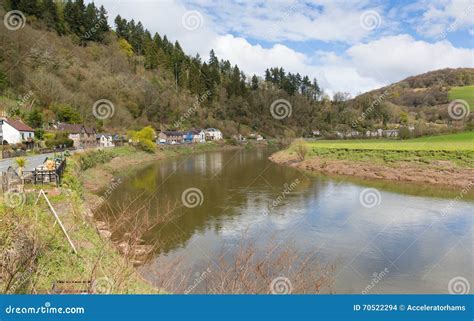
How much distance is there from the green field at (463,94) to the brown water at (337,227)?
8343 centimetres

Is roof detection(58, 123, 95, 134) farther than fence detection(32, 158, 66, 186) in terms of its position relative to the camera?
Yes

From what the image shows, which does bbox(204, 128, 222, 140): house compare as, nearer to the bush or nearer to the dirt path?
the bush

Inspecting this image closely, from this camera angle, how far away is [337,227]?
63.8ft

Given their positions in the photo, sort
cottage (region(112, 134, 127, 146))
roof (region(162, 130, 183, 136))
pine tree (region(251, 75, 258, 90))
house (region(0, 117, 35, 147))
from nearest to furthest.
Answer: house (region(0, 117, 35, 147)), cottage (region(112, 134, 127, 146)), roof (region(162, 130, 183, 136)), pine tree (region(251, 75, 258, 90))

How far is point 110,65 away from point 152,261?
89856 mm

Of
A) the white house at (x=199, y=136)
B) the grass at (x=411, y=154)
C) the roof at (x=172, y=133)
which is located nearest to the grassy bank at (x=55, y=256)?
the grass at (x=411, y=154)

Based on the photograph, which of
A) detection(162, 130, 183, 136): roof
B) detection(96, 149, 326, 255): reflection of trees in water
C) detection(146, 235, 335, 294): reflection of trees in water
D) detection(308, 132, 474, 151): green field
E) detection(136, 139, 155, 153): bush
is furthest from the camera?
detection(162, 130, 183, 136): roof

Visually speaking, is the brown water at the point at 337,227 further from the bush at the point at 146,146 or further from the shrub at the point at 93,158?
the bush at the point at 146,146

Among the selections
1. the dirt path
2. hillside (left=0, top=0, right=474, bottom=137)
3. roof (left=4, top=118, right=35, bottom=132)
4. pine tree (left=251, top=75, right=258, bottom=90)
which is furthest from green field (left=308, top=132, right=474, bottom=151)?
pine tree (left=251, top=75, right=258, bottom=90)

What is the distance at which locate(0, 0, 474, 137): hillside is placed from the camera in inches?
2630

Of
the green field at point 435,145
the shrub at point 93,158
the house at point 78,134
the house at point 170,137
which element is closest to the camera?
the shrub at point 93,158

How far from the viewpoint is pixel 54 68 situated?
75438mm

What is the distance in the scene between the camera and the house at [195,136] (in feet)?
285

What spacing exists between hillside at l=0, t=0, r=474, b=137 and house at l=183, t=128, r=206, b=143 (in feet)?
11.8
